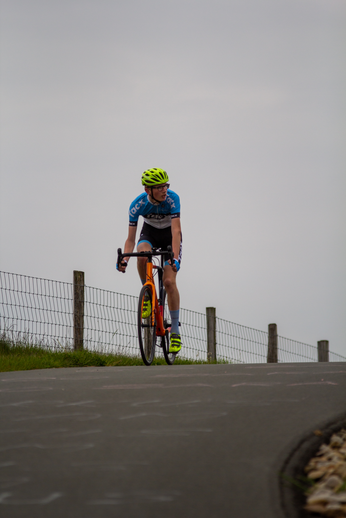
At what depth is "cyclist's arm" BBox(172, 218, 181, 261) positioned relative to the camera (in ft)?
24.6

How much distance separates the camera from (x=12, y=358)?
25.5ft

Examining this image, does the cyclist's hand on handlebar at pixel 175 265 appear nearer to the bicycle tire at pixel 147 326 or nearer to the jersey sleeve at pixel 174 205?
the bicycle tire at pixel 147 326

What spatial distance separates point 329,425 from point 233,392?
1061 millimetres

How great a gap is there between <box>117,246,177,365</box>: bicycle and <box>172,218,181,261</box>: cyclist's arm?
0.10 m

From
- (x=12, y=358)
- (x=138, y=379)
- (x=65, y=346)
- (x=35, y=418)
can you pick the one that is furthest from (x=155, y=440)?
(x=65, y=346)

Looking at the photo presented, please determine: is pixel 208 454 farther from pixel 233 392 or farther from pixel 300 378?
pixel 300 378

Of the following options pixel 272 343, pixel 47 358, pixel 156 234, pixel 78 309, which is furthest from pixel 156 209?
pixel 272 343

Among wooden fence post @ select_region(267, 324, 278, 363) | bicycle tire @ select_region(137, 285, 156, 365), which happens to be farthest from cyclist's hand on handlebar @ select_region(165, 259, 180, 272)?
wooden fence post @ select_region(267, 324, 278, 363)

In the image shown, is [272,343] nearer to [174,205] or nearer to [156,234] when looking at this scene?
[156,234]

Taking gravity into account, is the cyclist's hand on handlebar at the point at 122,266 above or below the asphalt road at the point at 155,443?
above

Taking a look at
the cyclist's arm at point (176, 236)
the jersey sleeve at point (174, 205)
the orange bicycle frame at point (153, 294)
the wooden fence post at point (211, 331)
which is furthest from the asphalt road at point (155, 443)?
the wooden fence post at point (211, 331)

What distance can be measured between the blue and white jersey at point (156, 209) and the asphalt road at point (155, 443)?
122 inches

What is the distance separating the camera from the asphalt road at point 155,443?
234cm

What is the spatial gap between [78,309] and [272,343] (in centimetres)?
615
